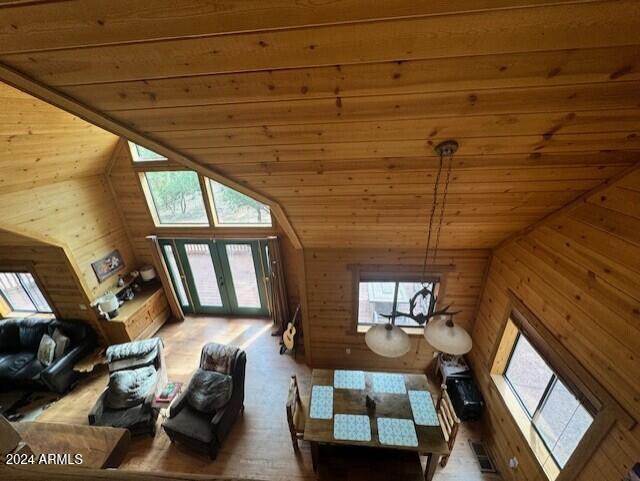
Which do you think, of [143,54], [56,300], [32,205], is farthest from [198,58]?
[56,300]

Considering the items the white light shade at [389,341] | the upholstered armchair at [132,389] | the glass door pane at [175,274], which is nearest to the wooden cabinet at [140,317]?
the glass door pane at [175,274]

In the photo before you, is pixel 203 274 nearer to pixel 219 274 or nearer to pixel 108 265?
pixel 219 274

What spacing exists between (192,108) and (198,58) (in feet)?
1.10

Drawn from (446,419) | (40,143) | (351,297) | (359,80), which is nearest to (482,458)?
(446,419)

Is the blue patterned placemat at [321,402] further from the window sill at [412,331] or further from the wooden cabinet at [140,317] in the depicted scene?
the wooden cabinet at [140,317]

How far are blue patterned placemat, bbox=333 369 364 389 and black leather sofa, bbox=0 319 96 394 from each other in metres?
4.22

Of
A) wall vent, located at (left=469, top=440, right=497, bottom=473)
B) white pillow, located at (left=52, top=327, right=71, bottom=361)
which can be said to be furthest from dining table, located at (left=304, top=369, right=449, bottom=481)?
white pillow, located at (left=52, top=327, right=71, bottom=361)

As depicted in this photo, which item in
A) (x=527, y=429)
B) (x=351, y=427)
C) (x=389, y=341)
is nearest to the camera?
(x=389, y=341)

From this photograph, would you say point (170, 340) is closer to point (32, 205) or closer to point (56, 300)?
point (56, 300)

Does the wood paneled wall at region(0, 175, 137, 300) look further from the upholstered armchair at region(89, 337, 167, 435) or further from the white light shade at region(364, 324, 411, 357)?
the white light shade at region(364, 324, 411, 357)

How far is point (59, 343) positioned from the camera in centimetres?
412

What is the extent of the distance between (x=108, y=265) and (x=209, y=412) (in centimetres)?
336

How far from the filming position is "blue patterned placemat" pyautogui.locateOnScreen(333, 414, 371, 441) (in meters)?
2.63

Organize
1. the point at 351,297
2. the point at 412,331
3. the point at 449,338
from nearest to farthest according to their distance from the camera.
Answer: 1. the point at 449,338
2. the point at 351,297
3. the point at 412,331
